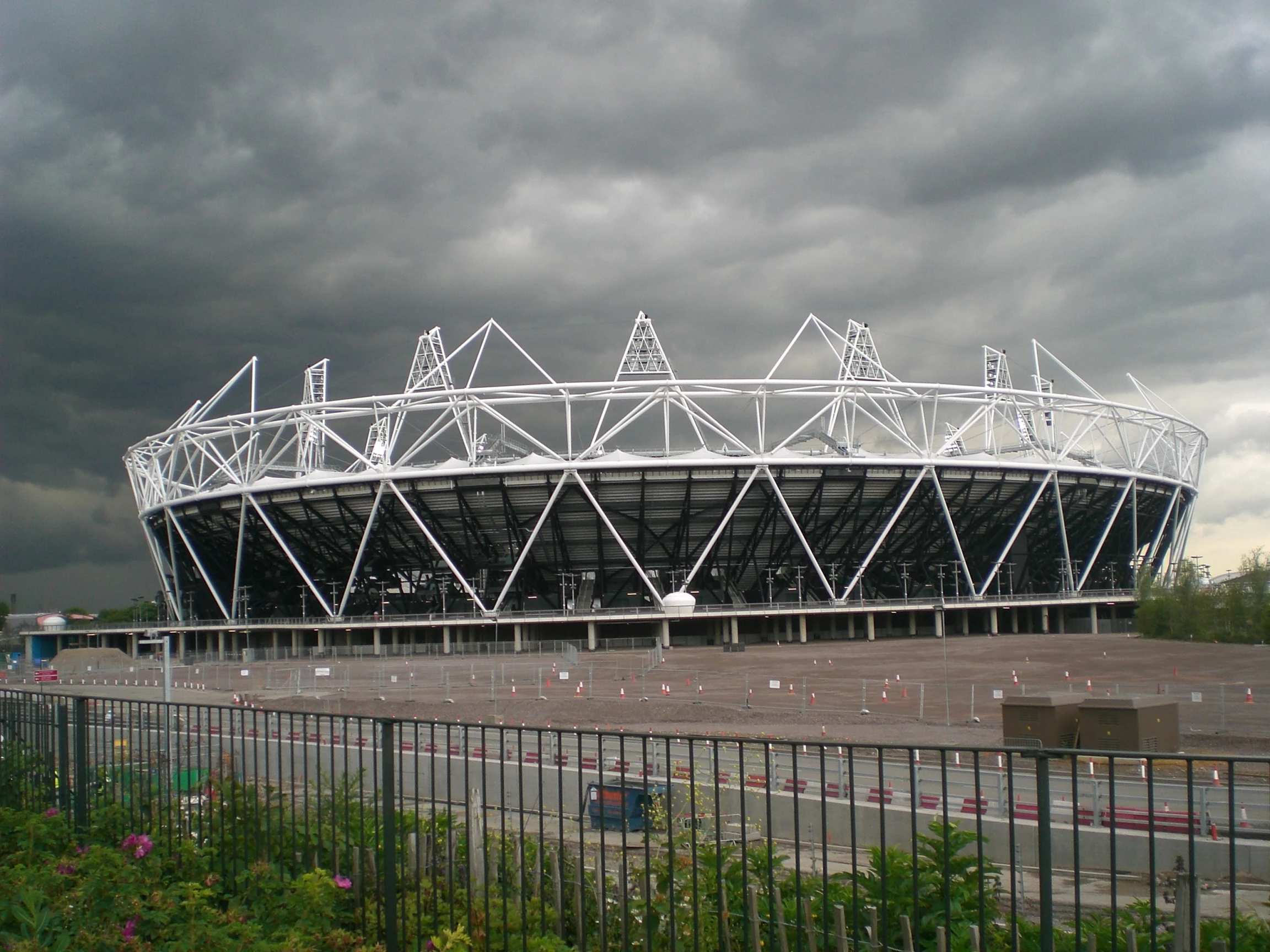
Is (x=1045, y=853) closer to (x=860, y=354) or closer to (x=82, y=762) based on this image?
(x=82, y=762)

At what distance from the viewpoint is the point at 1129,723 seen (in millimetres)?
17266

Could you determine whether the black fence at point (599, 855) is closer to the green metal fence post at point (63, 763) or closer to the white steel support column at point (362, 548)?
the green metal fence post at point (63, 763)

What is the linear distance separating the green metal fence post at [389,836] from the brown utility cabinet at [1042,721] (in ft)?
46.2

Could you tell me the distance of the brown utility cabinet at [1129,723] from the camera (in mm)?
17219

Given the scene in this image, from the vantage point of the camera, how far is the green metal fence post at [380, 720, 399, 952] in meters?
5.86

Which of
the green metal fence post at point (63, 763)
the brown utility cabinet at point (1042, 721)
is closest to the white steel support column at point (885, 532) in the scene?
the brown utility cabinet at point (1042, 721)

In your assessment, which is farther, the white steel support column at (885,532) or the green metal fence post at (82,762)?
the white steel support column at (885,532)

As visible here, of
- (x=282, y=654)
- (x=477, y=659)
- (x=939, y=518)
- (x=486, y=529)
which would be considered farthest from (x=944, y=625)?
(x=282, y=654)

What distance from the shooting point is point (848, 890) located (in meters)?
6.64

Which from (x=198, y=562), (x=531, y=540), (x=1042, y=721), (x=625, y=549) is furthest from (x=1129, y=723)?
(x=198, y=562)

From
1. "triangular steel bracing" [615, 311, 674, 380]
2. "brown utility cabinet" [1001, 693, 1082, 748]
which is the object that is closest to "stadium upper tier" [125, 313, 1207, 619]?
"triangular steel bracing" [615, 311, 674, 380]

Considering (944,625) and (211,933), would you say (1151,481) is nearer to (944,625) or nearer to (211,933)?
(944,625)

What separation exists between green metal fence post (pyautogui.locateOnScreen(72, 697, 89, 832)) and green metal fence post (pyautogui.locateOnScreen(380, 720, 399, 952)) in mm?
3824

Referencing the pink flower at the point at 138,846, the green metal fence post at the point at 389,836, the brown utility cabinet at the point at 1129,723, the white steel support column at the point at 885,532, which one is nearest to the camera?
the green metal fence post at the point at 389,836
